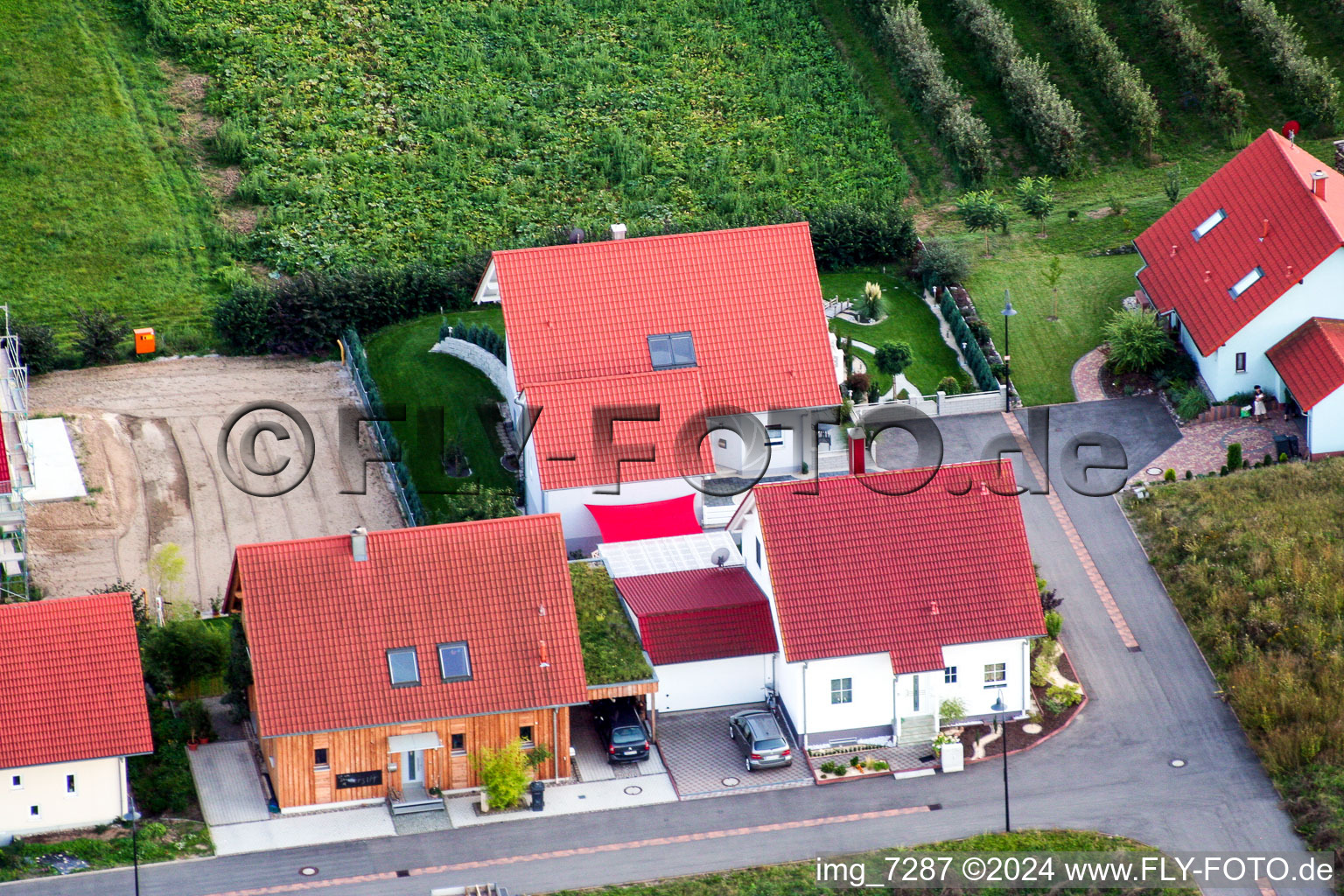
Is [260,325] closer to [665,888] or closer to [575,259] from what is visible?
[575,259]

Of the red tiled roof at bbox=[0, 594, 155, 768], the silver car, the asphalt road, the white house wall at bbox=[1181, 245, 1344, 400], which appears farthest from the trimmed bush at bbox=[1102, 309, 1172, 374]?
the red tiled roof at bbox=[0, 594, 155, 768]

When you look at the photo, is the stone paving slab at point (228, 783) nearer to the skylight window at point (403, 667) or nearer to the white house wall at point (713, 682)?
the skylight window at point (403, 667)

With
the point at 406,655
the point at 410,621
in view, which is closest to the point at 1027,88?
the point at 410,621

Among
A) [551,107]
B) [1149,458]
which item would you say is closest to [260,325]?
[551,107]

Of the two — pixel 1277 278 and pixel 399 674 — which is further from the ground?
pixel 1277 278

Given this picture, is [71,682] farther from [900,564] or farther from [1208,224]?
[1208,224]

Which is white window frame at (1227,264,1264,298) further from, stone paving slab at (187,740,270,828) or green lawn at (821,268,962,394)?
stone paving slab at (187,740,270,828)
